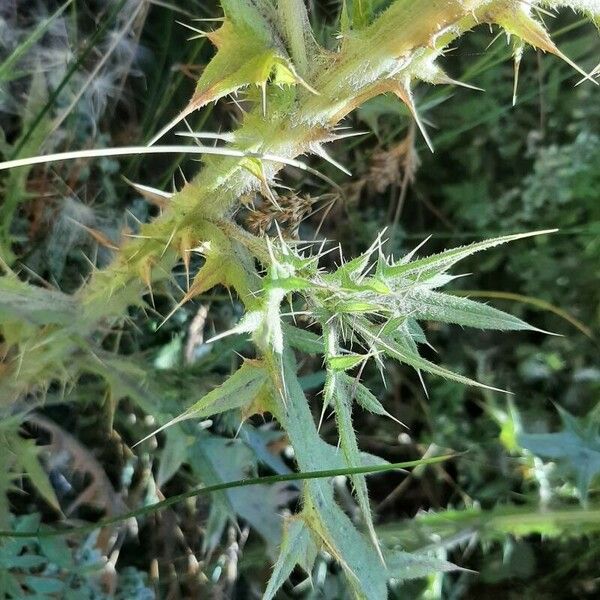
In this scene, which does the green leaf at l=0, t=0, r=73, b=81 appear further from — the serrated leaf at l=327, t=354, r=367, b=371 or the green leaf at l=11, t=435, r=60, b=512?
the serrated leaf at l=327, t=354, r=367, b=371

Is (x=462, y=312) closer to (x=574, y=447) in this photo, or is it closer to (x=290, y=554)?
(x=290, y=554)

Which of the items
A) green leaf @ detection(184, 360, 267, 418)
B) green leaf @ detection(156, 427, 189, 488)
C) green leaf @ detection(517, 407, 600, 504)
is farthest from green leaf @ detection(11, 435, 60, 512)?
green leaf @ detection(517, 407, 600, 504)

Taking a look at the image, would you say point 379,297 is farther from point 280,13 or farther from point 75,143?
point 75,143

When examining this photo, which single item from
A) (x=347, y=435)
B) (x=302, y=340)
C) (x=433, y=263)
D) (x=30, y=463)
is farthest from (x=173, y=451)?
(x=433, y=263)

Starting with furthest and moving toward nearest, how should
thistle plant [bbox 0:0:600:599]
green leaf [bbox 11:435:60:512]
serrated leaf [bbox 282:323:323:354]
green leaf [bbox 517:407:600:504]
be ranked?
green leaf [bbox 517:407:600:504] → green leaf [bbox 11:435:60:512] → serrated leaf [bbox 282:323:323:354] → thistle plant [bbox 0:0:600:599]

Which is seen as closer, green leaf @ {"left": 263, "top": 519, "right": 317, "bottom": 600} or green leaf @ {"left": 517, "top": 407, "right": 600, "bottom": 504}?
green leaf @ {"left": 263, "top": 519, "right": 317, "bottom": 600}

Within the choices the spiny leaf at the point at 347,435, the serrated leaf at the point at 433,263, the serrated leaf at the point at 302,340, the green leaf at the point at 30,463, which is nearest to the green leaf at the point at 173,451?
the green leaf at the point at 30,463

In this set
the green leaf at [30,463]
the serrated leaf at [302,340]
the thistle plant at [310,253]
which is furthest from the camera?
the green leaf at [30,463]

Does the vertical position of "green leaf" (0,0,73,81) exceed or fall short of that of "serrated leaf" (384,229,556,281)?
it exceeds it

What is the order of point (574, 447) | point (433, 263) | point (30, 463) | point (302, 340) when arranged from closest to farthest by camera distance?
point (433, 263), point (302, 340), point (30, 463), point (574, 447)

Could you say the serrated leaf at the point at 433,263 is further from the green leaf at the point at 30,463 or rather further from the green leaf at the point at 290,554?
the green leaf at the point at 30,463
